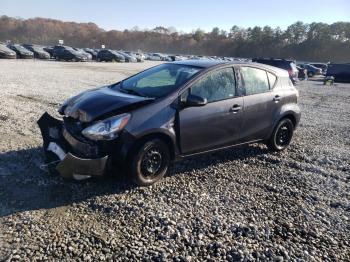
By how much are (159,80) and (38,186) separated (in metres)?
2.40

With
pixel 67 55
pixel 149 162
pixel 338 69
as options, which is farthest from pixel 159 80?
pixel 67 55

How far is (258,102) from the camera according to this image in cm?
615

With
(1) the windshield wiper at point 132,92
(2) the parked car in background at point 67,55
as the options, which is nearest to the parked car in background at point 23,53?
(2) the parked car in background at point 67,55

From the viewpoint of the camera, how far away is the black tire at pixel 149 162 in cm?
470

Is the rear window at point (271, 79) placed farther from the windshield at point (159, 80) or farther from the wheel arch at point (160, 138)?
the wheel arch at point (160, 138)

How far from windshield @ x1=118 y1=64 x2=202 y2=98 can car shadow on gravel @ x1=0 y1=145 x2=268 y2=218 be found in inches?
50.3

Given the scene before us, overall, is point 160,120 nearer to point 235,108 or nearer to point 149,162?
point 149,162

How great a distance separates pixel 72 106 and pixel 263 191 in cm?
299

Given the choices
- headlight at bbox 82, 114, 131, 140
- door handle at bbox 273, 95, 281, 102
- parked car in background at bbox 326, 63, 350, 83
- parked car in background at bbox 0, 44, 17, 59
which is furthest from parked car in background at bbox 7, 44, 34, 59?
headlight at bbox 82, 114, 131, 140

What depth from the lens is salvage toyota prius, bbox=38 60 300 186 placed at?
458 centimetres

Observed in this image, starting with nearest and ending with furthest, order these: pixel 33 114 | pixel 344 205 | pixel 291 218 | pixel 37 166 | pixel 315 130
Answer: pixel 291 218, pixel 344 205, pixel 37 166, pixel 33 114, pixel 315 130

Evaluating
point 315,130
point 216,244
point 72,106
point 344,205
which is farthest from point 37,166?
point 315,130

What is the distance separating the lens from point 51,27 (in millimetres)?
147375

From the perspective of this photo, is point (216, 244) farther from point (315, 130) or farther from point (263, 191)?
point (315, 130)
